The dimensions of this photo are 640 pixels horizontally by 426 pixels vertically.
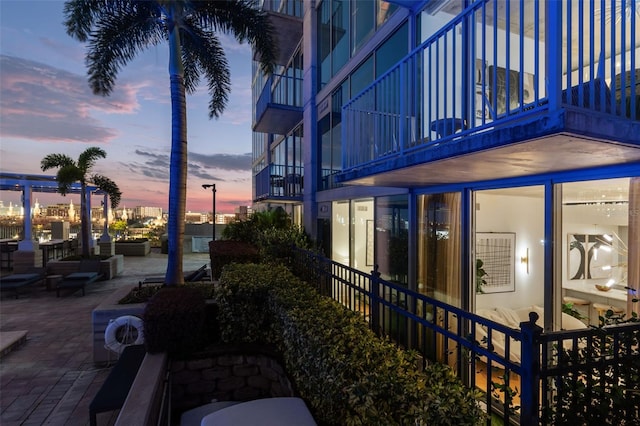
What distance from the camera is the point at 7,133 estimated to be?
735 inches

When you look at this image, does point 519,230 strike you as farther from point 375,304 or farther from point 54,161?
point 54,161

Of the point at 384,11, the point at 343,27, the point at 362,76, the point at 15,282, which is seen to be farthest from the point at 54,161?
the point at 384,11

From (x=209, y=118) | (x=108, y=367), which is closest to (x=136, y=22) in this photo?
(x=209, y=118)

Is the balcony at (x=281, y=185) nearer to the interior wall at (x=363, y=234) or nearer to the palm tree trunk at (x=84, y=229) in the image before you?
the interior wall at (x=363, y=234)

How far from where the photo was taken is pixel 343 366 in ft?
7.48

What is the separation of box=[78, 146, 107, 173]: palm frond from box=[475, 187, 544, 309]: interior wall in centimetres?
1383

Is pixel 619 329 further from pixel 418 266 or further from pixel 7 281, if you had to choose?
pixel 7 281

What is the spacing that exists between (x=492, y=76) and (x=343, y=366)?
9.52 feet

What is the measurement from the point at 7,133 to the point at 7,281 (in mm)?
15232

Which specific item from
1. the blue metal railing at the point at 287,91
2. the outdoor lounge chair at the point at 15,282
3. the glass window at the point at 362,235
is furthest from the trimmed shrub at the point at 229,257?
the outdoor lounge chair at the point at 15,282

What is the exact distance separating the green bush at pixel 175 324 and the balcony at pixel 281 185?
23.0 ft

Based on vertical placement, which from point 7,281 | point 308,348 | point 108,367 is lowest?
point 108,367

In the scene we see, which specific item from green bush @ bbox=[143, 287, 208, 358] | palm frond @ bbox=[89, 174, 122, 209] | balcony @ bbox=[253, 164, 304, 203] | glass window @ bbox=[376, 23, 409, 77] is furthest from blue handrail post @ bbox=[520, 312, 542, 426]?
palm frond @ bbox=[89, 174, 122, 209]

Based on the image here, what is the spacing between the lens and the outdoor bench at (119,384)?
3.01 meters
